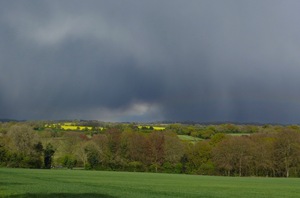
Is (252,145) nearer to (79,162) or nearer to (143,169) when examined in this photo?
(143,169)

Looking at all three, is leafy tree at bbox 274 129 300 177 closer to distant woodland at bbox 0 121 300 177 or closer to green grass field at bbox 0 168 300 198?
distant woodland at bbox 0 121 300 177

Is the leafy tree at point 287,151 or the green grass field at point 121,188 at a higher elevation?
the leafy tree at point 287,151

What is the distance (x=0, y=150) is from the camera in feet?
386

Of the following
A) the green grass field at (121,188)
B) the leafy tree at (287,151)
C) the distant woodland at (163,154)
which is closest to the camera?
the green grass field at (121,188)

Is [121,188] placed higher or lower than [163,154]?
lower

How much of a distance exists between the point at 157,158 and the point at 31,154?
4483 centimetres

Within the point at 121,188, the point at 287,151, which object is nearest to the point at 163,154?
the point at 287,151

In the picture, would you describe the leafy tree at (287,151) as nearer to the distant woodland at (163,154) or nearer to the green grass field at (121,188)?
the distant woodland at (163,154)

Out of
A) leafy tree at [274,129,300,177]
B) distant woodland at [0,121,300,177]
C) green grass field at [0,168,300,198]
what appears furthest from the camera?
distant woodland at [0,121,300,177]

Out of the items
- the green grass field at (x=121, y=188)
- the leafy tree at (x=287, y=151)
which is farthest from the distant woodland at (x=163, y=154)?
the green grass field at (x=121, y=188)

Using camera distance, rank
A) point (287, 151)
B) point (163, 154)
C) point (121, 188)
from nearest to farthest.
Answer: point (121, 188) < point (287, 151) < point (163, 154)

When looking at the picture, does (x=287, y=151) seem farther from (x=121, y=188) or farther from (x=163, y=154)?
(x=121, y=188)

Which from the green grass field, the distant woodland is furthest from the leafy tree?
the green grass field

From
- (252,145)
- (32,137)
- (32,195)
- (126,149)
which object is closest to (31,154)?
(32,137)
